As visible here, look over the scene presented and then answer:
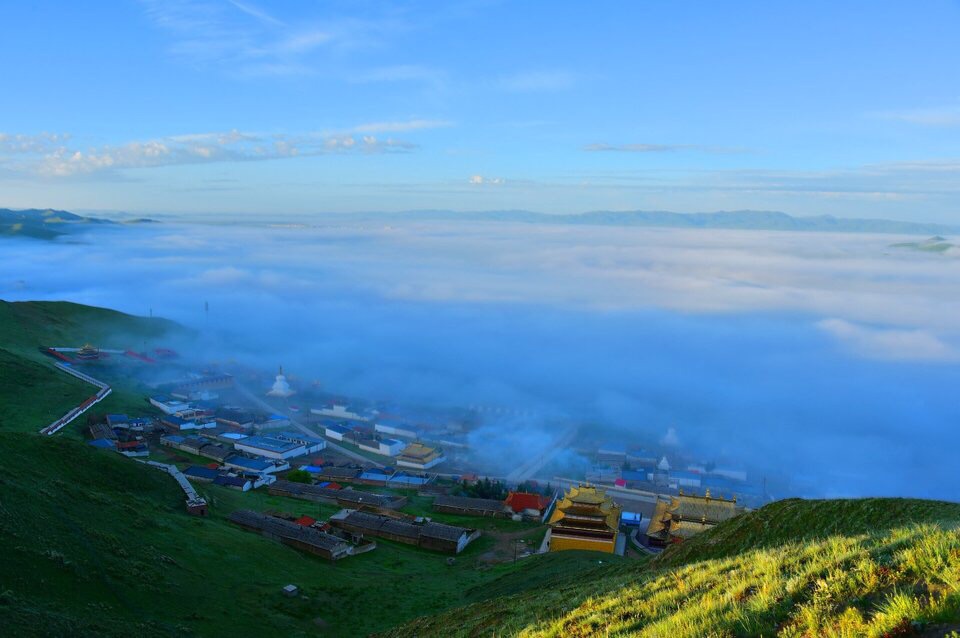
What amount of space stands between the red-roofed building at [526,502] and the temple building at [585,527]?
6991mm

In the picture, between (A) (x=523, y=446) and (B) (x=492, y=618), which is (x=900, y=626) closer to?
(B) (x=492, y=618)

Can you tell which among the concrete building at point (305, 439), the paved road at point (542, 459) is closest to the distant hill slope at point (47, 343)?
the concrete building at point (305, 439)

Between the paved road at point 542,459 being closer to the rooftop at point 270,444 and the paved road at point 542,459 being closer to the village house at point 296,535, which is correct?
the rooftop at point 270,444

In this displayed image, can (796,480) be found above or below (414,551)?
below

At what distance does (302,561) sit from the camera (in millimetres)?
29734

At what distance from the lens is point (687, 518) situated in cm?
3606

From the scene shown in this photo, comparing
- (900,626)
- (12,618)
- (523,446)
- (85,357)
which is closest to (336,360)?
(85,357)

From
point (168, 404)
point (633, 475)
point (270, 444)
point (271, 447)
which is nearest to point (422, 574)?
point (633, 475)

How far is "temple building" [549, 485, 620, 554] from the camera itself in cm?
3491

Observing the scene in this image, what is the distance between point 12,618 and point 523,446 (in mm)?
52393

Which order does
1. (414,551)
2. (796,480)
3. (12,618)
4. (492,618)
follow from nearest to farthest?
1. (12,618)
2. (492,618)
3. (414,551)
4. (796,480)

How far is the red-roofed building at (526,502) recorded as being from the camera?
43.6 metres

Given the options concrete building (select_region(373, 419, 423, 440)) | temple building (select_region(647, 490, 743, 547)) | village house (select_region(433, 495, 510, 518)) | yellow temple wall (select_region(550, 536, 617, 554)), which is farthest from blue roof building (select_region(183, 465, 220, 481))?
temple building (select_region(647, 490, 743, 547))

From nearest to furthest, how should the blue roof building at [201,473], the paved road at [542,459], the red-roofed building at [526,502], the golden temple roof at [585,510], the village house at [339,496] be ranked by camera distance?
the golden temple roof at [585,510], the village house at [339,496], the red-roofed building at [526,502], the blue roof building at [201,473], the paved road at [542,459]
